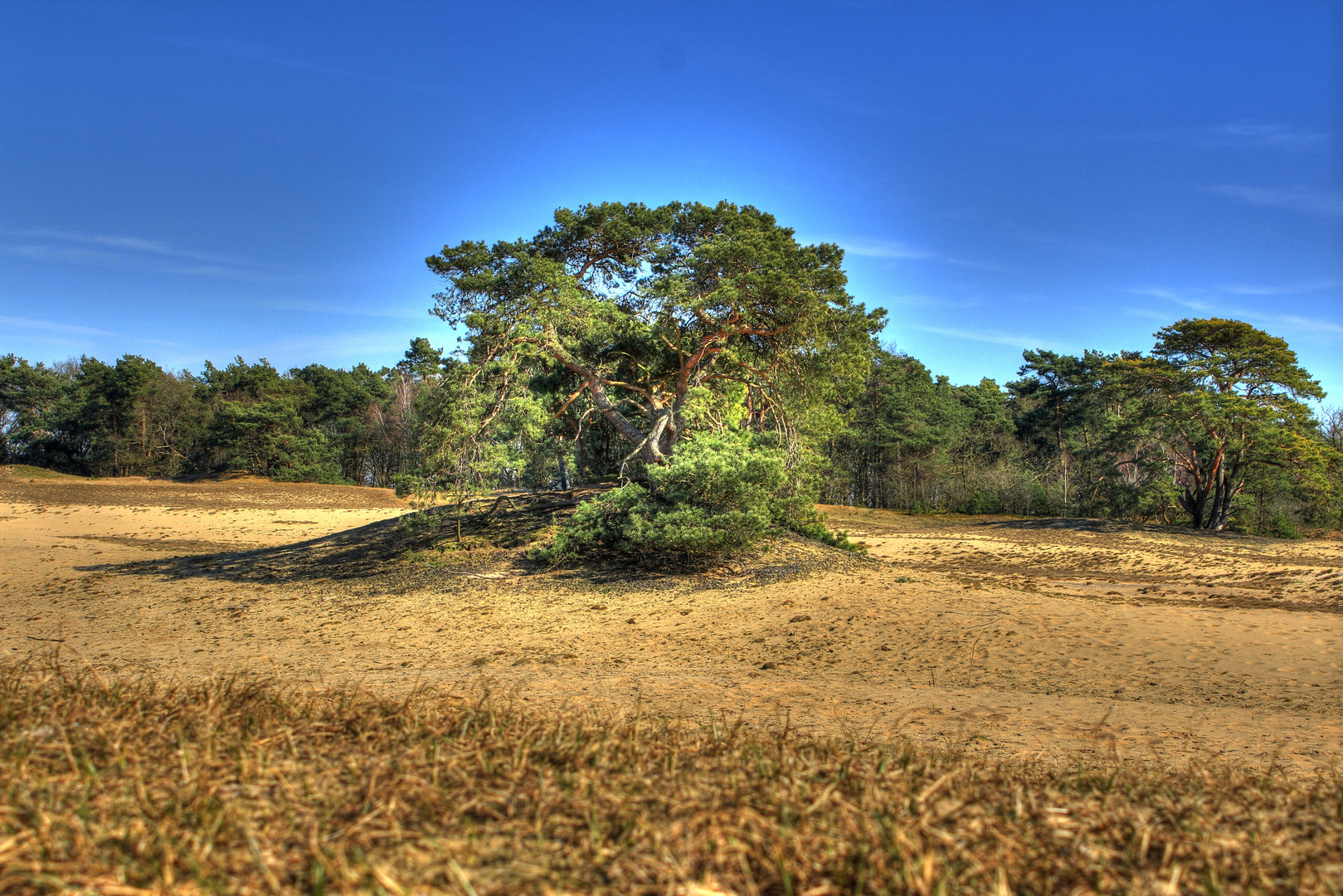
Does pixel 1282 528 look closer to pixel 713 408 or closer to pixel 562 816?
pixel 713 408

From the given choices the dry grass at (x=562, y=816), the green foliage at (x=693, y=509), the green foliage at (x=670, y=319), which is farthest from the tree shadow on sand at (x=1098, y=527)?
the dry grass at (x=562, y=816)

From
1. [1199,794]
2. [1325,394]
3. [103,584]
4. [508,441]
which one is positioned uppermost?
[1325,394]

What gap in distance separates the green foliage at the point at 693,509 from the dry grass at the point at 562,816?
8.22 meters

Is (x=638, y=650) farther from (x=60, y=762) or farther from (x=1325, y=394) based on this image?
(x=1325, y=394)

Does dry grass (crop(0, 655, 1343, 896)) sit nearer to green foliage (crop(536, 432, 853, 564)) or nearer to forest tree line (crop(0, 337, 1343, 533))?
green foliage (crop(536, 432, 853, 564))

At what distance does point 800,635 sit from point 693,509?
11.3 feet

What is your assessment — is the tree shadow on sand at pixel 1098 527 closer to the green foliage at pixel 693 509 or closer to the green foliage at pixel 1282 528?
the green foliage at pixel 1282 528

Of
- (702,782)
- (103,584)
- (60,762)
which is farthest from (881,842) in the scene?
(103,584)

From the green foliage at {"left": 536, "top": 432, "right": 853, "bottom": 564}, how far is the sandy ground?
61 cm

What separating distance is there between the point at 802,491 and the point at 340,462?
42725 mm

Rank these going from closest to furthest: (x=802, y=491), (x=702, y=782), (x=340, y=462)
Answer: (x=702, y=782) → (x=802, y=491) → (x=340, y=462)

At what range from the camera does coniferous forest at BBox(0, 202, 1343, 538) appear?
1252cm

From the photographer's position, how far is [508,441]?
508 inches

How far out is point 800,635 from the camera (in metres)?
8.15
